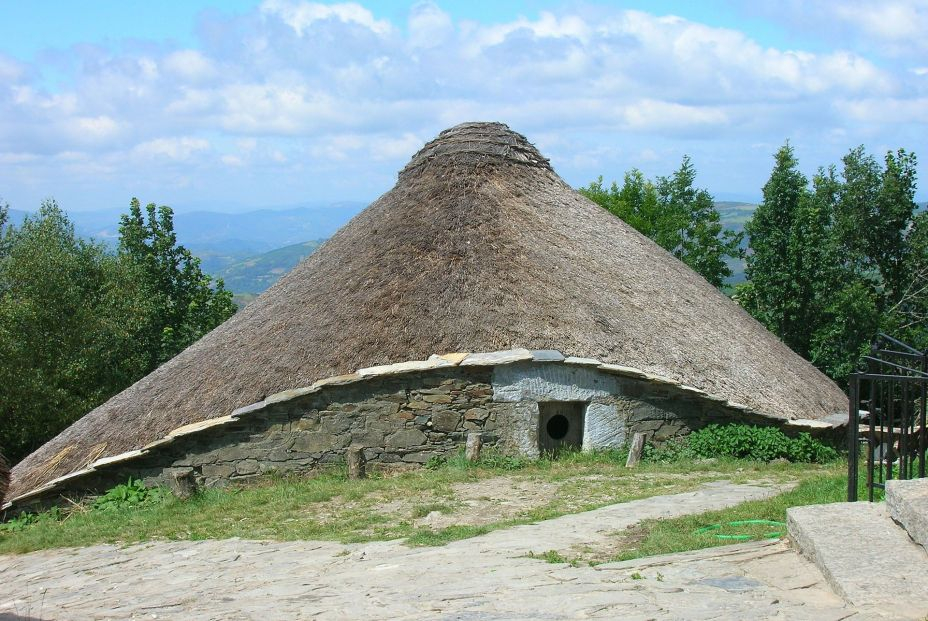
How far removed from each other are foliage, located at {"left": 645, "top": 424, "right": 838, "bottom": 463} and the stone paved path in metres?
3.00

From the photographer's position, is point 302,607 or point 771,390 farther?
point 771,390

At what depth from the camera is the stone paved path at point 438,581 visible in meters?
5.20

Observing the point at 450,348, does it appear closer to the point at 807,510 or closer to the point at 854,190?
the point at 807,510

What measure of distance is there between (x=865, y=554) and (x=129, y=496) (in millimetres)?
10722

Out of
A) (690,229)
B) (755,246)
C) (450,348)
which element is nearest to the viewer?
(450,348)

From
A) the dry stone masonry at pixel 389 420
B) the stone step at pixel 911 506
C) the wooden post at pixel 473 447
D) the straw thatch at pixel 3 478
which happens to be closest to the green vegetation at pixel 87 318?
the dry stone masonry at pixel 389 420

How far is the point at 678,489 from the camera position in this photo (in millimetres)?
10391

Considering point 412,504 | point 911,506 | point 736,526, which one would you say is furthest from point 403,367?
point 911,506

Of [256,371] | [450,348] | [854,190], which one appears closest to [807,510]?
[450,348]

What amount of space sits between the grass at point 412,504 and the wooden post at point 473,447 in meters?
0.11

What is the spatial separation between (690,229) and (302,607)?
28.1 metres

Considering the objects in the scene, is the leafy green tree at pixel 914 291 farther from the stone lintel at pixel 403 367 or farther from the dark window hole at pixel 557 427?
the stone lintel at pixel 403 367

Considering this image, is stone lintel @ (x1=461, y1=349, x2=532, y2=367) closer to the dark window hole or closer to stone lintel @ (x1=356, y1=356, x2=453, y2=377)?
stone lintel @ (x1=356, y1=356, x2=453, y2=377)

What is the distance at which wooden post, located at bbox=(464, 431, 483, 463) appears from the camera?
12594 mm
